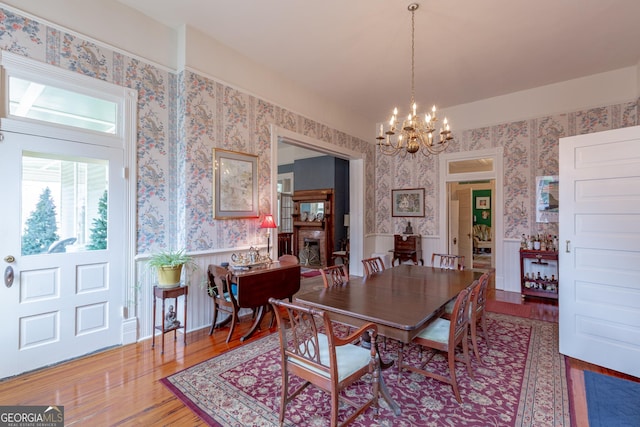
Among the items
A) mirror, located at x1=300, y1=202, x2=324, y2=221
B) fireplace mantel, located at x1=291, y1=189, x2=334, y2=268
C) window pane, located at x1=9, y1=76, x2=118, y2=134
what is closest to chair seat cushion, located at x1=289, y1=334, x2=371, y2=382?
window pane, located at x1=9, y1=76, x2=118, y2=134

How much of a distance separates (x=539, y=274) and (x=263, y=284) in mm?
4273

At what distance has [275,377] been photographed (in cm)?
226

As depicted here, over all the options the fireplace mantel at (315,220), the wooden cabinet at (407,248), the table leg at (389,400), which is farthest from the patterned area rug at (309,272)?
the table leg at (389,400)

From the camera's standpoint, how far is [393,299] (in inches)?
83.5

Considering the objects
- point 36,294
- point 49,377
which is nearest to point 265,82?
point 36,294

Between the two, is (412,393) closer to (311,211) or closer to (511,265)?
(511,265)

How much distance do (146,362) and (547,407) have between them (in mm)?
3049

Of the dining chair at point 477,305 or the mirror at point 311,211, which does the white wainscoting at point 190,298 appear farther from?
the mirror at point 311,211

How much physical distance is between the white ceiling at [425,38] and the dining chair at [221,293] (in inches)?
102

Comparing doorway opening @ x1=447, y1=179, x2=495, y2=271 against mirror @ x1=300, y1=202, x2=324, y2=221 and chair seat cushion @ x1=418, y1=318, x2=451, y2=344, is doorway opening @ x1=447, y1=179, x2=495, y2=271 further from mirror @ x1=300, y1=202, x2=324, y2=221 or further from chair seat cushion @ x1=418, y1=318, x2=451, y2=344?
mirror @ x1=300, y1=202, x2=324, y2=221

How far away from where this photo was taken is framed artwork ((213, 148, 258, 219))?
132 inches

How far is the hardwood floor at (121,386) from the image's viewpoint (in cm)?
182

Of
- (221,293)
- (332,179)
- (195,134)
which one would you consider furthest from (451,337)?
(332,179)
